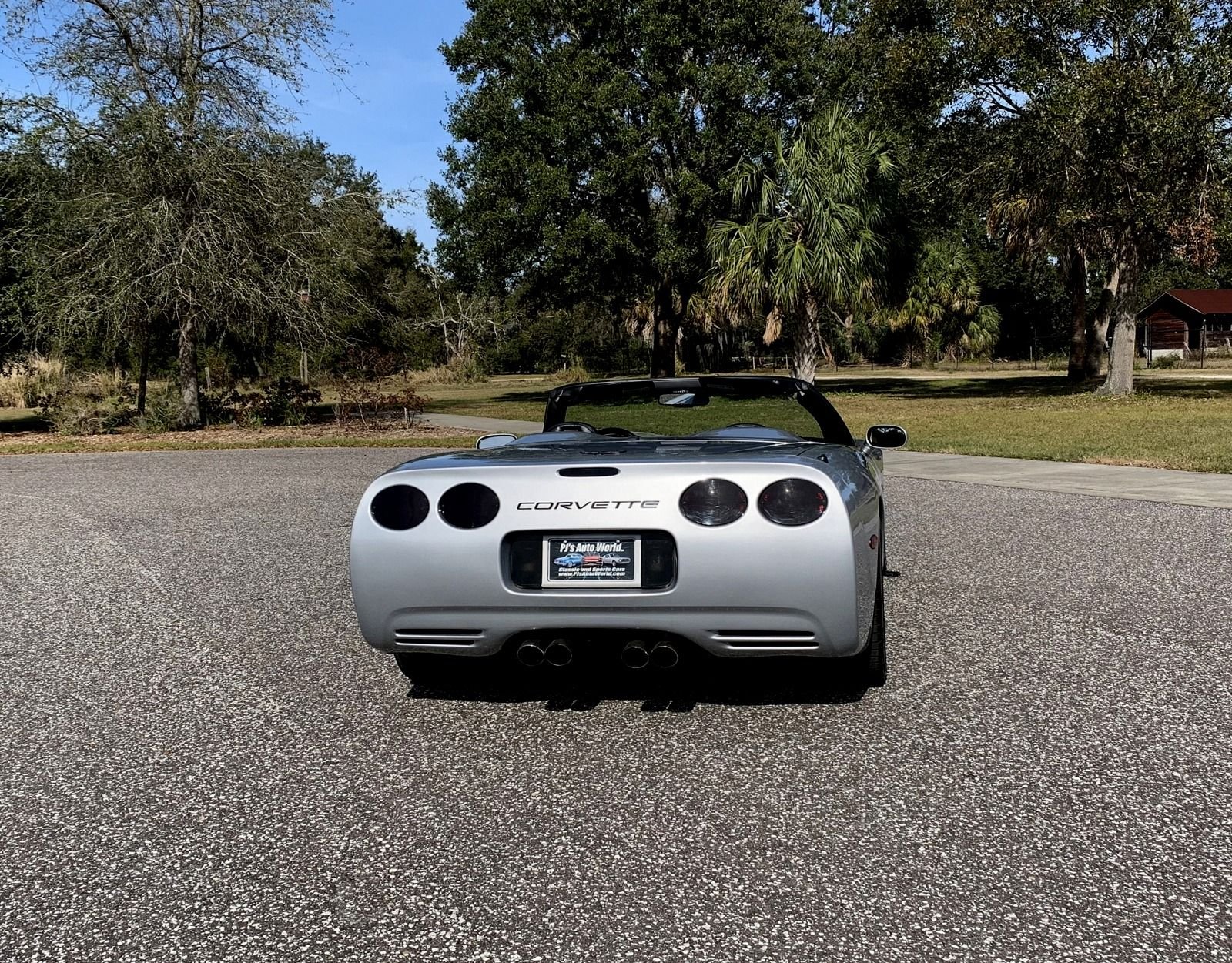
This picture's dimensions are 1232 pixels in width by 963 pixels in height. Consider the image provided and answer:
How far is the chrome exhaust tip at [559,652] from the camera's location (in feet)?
13.0

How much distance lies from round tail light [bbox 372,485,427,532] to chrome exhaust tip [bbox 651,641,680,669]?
0.95 metres

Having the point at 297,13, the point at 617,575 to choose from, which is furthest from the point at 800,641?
the point at 297,13

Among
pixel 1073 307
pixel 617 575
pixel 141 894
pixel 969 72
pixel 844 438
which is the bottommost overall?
pixel 141 894

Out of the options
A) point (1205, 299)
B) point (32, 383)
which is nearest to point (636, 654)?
point (32, 383)

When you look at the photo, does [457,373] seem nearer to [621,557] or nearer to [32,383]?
[32,383]

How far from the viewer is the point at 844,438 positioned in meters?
5.39

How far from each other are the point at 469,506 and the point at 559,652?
607 mm

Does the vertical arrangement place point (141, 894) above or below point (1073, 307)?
below

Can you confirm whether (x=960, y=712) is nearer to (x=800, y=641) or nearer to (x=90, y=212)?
(x=800, y=641)

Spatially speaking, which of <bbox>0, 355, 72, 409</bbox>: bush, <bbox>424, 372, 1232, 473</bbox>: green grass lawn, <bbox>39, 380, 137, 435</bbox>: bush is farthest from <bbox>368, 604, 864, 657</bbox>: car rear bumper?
<bbox>0, 355, 72, 409</bbox>: bush

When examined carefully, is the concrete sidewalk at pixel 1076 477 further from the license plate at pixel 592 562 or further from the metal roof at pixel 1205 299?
the metal roof at pixel 1205 299

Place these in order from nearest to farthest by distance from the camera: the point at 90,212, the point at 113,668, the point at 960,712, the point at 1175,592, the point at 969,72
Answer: the point at 960,712 → the point at 113,668 → the point at 1175,592 → the point at 90,212 → the point at 969,72

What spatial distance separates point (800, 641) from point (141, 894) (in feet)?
7.01

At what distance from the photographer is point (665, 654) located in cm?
391
